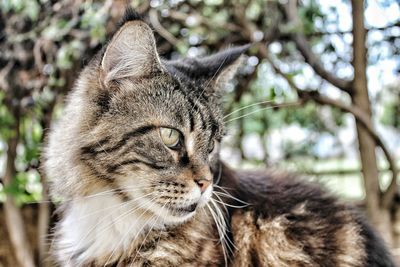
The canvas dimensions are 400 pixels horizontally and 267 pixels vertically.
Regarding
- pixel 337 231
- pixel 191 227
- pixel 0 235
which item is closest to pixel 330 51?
pixel 337 231

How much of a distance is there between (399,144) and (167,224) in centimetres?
259

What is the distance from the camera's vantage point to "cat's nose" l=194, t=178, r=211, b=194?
1.53m

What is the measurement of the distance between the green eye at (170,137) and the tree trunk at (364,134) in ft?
5.73

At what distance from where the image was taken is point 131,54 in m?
1.55

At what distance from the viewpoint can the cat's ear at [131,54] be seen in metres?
1.48

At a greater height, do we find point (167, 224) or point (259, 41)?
point (259, 41)

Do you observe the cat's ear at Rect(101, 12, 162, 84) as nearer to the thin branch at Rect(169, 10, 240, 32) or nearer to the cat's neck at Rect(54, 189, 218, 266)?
the cat's neck at Rect(54, 189, 218, 266)

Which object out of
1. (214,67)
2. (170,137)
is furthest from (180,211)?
(214,67)

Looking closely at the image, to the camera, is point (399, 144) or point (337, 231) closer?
point (337, 231)

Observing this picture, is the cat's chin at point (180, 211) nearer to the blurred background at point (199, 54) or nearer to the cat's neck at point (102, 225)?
the cat's neck at point (102, 225)

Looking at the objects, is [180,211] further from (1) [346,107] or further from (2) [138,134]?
(1) [346,107]

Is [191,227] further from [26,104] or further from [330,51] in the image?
[330,51]

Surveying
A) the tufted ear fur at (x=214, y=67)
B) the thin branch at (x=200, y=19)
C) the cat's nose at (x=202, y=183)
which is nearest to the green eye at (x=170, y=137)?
the cat's nose at (x=202, y=183)

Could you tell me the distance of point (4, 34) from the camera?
2.74m
